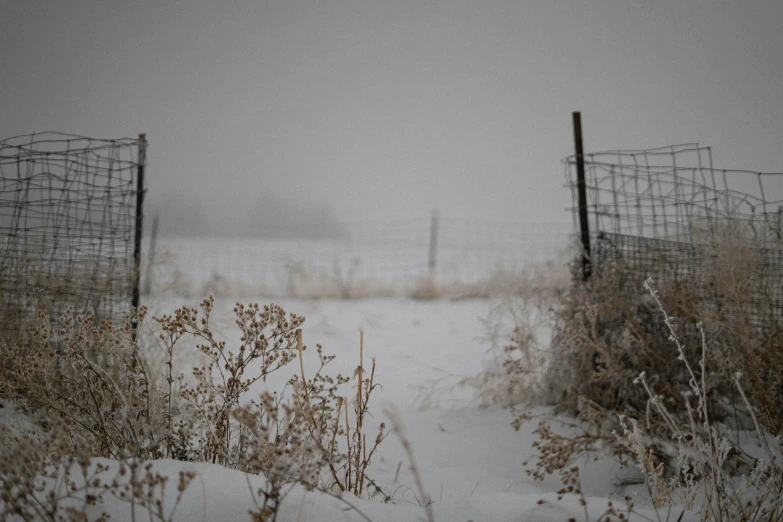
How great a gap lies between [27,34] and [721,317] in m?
7.27

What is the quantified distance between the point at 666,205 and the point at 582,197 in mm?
525

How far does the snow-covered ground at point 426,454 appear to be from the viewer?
1255 millimetres

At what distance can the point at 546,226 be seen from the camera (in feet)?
41.3

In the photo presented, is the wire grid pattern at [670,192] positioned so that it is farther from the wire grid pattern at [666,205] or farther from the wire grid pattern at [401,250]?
the wire grid pattern at [401,250]

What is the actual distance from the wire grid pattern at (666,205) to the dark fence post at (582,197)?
0.11 ft

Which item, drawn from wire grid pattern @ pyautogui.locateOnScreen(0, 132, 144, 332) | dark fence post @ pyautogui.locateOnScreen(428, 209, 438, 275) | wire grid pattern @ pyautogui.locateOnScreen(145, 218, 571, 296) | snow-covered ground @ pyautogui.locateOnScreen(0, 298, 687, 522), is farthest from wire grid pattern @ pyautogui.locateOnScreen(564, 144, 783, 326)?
dark fence post @ pyautogui.locateOnScreen(428, 209, 438, 275)

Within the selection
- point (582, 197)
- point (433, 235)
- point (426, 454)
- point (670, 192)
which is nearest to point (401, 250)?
point (433, 235)

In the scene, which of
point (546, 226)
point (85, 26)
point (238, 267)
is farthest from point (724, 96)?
point (85, 26)

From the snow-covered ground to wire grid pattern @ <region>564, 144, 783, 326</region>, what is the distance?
1276mm

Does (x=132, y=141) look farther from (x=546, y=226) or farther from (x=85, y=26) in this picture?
(x=546, y=226)

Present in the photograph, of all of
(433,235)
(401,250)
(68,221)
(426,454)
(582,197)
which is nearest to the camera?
(426,454)

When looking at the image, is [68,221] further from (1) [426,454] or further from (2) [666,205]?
(2) [666,205]

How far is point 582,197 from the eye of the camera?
318 cm

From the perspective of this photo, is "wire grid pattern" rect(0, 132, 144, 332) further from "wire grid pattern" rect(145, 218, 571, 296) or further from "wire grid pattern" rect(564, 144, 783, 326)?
"wire grid pattern" rect(145, 218, 571, 296)
